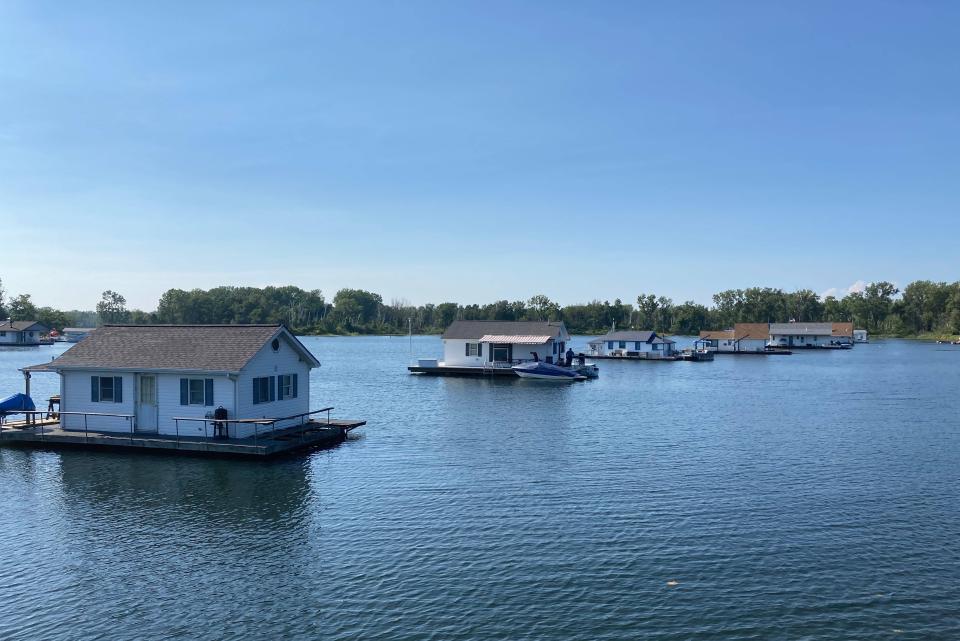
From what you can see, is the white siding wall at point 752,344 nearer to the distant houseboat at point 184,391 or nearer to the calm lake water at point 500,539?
the calm lake water at point 500,539

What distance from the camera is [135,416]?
35281 millimetres

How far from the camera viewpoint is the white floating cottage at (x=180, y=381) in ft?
112

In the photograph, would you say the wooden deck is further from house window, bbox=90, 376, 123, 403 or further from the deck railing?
house window, bbox=90, 376, 123, 403

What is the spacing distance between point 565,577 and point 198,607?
8.81 m

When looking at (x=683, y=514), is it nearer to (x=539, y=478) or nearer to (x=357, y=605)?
(x=539, y=478)

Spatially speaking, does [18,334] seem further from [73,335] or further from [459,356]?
[459,356]

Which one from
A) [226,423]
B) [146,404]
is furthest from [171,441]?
[146,404]

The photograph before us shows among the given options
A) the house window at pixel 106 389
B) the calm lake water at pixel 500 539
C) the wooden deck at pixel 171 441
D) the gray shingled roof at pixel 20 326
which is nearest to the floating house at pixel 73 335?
the gray shingled roof at pixel 20 326

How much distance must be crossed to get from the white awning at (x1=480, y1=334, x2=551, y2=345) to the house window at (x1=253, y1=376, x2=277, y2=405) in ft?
164

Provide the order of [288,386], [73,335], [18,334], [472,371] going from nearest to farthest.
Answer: [288,386]
[472,371]
[18,334]
[73,335]

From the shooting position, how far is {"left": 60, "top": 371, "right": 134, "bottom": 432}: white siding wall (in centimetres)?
3538

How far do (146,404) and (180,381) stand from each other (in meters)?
2.29

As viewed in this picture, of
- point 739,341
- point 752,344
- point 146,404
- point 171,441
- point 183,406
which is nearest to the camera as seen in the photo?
point 171,441

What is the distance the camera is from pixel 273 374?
3659cm
